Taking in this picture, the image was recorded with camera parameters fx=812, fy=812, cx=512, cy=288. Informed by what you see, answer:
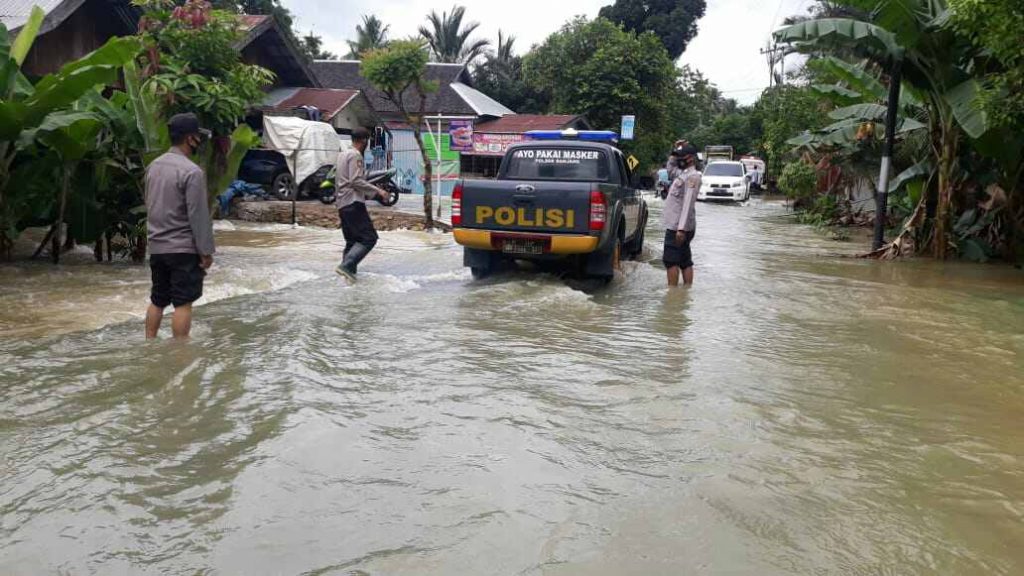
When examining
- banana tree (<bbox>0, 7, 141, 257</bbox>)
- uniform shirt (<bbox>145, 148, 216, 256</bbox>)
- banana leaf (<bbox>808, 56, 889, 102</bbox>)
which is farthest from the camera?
banana leaf (<bbox>808, 56, 889, 102</bbox>)

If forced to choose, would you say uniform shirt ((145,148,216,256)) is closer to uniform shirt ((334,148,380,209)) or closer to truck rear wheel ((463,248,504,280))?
uniform shirt ((334,148,380,209))

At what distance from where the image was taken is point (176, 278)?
5.63 metres

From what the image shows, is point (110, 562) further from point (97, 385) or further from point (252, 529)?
point (97, 385)

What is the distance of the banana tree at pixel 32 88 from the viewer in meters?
7.29

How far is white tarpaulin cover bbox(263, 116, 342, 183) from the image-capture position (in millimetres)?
19328

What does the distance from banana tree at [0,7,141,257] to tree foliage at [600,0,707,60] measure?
4522 centimetres

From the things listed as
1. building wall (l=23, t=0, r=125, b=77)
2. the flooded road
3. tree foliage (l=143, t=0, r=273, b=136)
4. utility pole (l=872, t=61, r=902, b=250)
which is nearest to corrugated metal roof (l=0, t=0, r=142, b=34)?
building wall (l=23, t=0, r=125, b=77)

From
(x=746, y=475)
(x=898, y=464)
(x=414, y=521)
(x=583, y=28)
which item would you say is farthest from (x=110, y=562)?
(x=583, y=28)

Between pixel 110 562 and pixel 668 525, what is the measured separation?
207 cm

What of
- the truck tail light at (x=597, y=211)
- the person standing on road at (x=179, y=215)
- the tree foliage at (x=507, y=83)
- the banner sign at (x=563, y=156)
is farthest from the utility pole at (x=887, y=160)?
the tree foliage at (x=507, y=83)

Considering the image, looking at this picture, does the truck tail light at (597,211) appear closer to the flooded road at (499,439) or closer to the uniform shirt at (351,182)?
the flooded road at (499,439)

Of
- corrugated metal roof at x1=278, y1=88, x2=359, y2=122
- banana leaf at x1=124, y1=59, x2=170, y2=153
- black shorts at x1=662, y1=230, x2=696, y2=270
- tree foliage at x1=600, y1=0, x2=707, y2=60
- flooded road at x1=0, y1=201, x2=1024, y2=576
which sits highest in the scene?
tree foliage at x1=600, y1=0, x2=707, y2=60

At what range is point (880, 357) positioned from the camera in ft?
20.6

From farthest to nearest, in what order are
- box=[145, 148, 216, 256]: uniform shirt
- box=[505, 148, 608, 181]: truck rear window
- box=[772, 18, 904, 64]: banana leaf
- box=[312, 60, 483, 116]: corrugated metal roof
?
box=[312, 60, 483, 116]: corrugated metal roof < box=[772, 18, 904, 64]: banana leaf < box=[505, 148, 608, 181]: truck rear window < box=[145, 148, 216, 256]: uniform shirt
